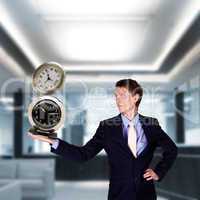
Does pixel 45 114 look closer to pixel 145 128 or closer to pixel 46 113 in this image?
pixel 46 113

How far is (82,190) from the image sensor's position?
9875 mm

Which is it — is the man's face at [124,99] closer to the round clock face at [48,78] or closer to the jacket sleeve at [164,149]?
the jacket sleeve at [164,149]

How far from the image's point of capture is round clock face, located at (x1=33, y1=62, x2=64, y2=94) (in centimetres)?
245

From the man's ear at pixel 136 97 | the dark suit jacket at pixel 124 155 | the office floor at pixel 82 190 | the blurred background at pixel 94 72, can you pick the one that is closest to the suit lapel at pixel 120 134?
the dark suit jacket at pixel 124 155

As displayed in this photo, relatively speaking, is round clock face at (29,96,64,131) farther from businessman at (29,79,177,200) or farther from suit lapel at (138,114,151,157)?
suit lapel at (138,114,151,157)

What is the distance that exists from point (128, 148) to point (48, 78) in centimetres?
64

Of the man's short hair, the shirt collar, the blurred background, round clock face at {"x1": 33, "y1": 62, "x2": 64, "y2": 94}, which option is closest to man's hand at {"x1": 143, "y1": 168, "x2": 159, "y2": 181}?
the shirt collar

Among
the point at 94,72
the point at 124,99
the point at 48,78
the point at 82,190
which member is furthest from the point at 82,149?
the point at 94,72

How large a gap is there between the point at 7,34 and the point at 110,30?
1.87 m

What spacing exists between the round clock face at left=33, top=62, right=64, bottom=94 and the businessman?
0.37 meters

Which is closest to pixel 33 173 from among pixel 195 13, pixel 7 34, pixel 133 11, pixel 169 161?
pixel 7 34

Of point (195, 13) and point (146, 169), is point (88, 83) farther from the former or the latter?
point (146, 169)

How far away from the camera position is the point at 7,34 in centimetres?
798

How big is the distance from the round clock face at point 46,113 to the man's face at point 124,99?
1.01 ft
